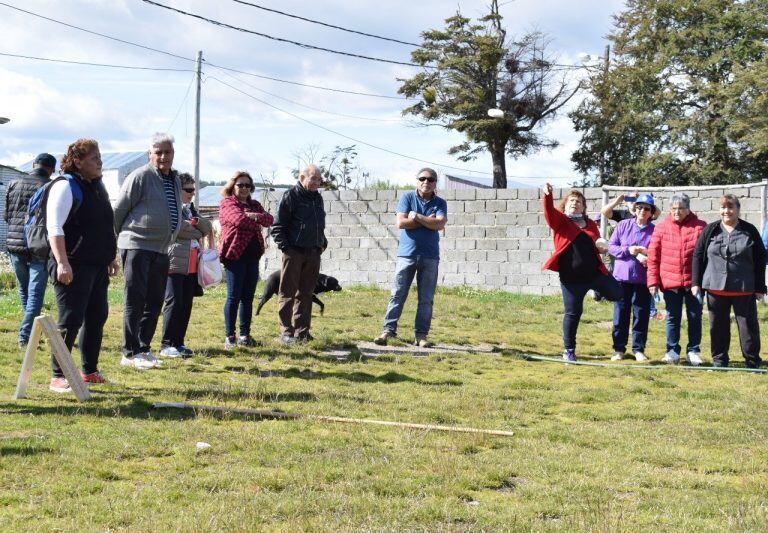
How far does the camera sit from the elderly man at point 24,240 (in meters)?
8.35

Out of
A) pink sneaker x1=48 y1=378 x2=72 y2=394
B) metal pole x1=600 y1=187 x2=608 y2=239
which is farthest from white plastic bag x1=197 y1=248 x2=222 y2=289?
metal pole x1=600 y1=187 x2=608 y2=239

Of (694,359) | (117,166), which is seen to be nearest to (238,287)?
(694,359)

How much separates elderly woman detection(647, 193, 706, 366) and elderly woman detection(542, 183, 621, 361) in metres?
0.47

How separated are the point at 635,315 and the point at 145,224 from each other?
511 cm

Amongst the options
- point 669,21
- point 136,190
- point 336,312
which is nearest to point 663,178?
point 669,21

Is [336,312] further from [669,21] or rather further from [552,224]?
[669,21]

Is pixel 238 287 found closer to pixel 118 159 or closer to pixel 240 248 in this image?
pixel 240 248

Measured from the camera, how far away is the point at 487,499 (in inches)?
159

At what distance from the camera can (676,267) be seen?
893cm

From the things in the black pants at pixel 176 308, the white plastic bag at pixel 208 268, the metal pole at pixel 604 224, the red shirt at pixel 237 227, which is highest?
the metal pole at pixel 604 224

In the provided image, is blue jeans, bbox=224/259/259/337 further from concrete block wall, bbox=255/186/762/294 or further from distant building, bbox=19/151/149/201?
distant building, bbox=19/151/149/201

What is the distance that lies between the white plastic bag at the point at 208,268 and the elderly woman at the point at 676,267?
14.2 ft

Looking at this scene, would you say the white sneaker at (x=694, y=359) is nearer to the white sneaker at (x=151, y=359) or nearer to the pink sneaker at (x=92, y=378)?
the white sneaker at (x=151, y=359)

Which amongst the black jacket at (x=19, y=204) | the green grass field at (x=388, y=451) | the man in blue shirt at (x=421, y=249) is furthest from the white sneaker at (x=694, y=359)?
the black jacket at (x=19, y=204)
